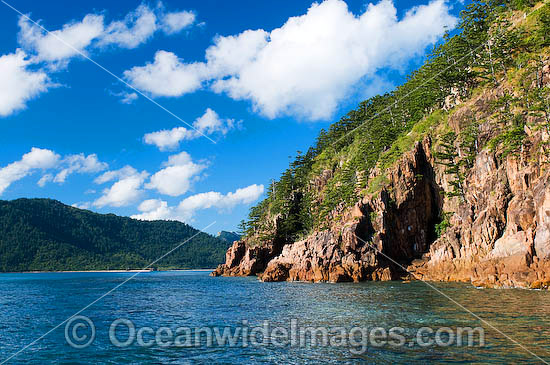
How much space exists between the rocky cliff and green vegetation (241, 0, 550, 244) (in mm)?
470

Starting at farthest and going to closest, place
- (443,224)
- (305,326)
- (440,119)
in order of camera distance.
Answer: (440,119)
(443,224)
(305,326)

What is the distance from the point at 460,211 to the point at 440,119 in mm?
20018

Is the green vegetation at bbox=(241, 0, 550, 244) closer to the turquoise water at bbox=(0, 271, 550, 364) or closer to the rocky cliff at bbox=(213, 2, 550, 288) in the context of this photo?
the rocky cliff at bbox=(213, 2, 550, 288)

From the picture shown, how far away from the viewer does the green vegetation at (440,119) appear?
52581 millimetres

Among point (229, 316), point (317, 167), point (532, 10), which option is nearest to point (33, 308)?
point (229, 316)

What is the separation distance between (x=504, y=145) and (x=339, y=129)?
65.8 m

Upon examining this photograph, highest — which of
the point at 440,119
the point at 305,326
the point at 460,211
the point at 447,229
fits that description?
the point at 440,119

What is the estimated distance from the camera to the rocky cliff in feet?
123

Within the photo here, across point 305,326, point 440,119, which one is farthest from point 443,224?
point 305,326

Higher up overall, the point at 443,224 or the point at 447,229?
the point at 443,224

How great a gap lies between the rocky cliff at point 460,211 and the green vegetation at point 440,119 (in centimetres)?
47

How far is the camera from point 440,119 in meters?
65.0

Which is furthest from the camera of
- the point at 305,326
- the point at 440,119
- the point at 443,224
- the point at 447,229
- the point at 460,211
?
the point at 440,119

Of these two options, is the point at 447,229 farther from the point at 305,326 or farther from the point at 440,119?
the point at 305,326
